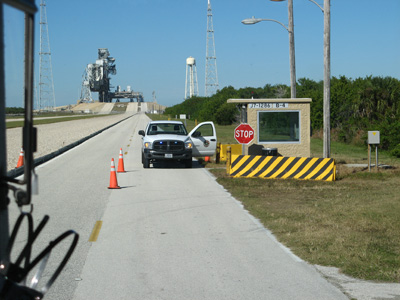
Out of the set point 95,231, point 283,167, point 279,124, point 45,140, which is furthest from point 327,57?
point 45,140

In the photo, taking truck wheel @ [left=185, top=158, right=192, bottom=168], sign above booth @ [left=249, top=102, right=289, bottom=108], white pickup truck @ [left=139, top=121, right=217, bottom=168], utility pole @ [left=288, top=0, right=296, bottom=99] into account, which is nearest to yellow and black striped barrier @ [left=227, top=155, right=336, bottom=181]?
sign above booth @ [left=249, top=102, right=289, bottom=108]

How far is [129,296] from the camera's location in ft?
19.5

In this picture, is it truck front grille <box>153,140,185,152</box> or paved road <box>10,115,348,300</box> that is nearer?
paved road <box>10,115,348,300</box>

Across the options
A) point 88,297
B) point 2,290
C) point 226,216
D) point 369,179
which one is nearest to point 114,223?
point 226,216

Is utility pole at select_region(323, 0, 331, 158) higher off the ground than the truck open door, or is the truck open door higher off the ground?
utility pole at select_region(323, 0, 331, 158)

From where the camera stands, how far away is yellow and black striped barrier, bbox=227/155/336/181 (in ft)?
56.3

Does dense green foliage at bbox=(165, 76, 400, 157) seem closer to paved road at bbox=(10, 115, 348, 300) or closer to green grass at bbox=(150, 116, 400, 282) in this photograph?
green grass at bbox=(150, 116, 400, 282)

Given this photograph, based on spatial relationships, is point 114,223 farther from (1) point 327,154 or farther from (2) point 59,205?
(1) point 327,154

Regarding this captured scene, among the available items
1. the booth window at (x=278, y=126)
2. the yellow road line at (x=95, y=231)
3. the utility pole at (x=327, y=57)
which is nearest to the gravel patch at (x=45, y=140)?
the yellow road line at (x=95, y=231)

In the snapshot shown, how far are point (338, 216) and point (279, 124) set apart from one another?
9.24 meters

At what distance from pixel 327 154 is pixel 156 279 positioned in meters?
12.8

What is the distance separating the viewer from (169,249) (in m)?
8.19

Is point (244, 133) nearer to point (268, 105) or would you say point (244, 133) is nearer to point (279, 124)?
point (268, 105)

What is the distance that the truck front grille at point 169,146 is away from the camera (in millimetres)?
21125
